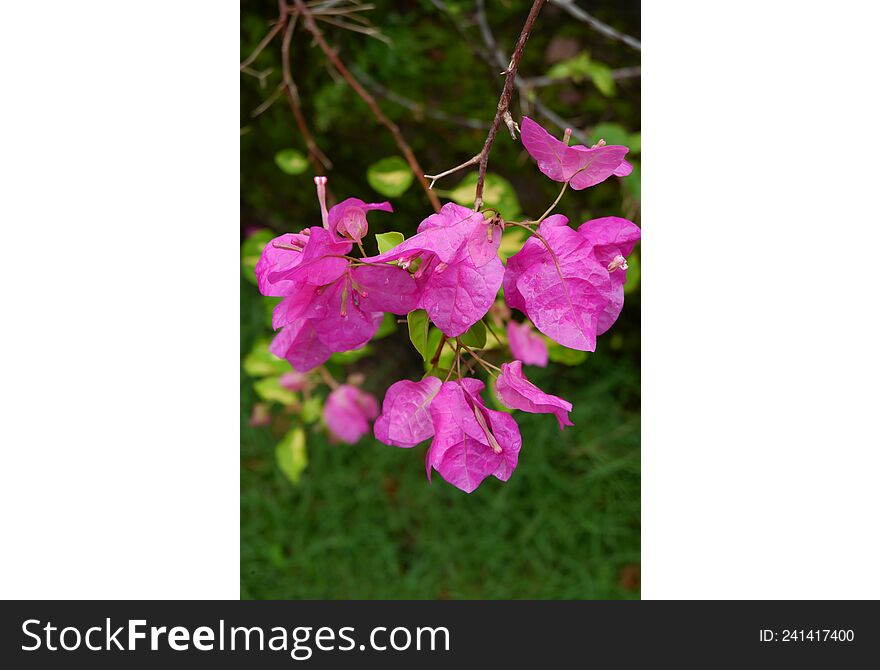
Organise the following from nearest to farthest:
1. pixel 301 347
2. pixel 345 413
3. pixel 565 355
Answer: pixel 301 347 → pixel 565 355 → pixel 345 413

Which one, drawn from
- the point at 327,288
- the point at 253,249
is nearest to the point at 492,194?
the point at 253,249

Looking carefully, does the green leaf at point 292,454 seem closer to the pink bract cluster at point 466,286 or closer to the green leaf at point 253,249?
the green leaf at point 253,249

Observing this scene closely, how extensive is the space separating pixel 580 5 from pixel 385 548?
1.03m

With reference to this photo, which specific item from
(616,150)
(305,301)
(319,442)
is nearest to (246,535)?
(319,442)

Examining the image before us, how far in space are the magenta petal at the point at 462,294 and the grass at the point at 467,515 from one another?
2.90ft

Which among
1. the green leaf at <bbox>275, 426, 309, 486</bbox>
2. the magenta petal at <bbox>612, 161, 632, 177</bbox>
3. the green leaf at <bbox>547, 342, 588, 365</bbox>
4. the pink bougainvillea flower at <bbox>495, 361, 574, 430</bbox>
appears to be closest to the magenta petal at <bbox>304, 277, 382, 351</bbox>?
the pink bougainvillea flower at <bbox>495, 361, 574, 430</bbox>

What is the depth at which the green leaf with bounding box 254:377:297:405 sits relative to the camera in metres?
1.16

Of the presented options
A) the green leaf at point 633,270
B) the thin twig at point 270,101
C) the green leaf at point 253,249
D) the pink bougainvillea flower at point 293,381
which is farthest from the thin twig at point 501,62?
the pink bougainvillea flower at point 293,381

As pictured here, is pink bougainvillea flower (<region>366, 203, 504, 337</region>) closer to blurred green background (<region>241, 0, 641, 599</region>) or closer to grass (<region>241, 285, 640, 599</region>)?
blurred green background (<region>241, 0, 641, 599</region>)

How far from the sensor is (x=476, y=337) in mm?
582

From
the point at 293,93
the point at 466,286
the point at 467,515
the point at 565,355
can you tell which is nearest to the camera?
the point at 466,286

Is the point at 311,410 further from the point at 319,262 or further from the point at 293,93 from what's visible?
the point at 319,262

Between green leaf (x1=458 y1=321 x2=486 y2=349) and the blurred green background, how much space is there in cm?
70

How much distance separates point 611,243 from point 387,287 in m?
0.17
